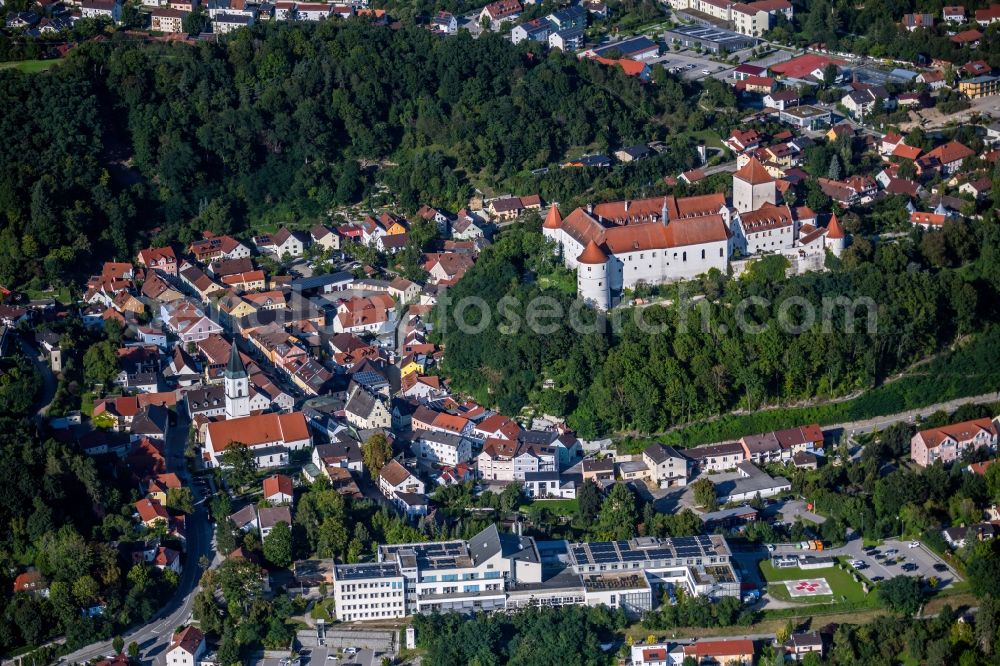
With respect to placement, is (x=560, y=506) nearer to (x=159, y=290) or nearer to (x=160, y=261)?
(x=159, y=290)

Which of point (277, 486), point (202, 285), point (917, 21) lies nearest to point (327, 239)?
point (202, 285)

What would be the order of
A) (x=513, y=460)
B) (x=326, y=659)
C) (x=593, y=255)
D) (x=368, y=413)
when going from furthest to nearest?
(x=593, y=255) < (x=368, y=413) < (x=513, y=460) < (x=326, y=659)

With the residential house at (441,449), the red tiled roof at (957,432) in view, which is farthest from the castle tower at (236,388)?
the red tiled roof at (957,432)

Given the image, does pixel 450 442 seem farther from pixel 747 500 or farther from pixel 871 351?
pixel 871 351

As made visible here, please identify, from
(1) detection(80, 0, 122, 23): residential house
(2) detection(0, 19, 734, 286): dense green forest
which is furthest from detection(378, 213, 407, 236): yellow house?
(1) detection(80, 0, 122, 23): residential house

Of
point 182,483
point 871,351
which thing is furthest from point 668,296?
point 182,483

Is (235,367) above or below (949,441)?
above
